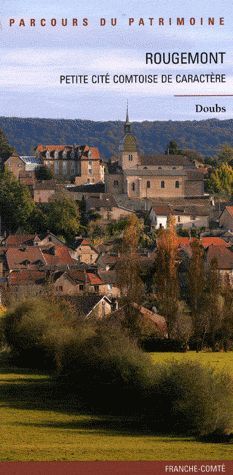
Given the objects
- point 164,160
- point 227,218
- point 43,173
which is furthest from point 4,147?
point 227,218

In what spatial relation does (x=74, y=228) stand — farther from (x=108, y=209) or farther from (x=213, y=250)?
(x=213, y=250)

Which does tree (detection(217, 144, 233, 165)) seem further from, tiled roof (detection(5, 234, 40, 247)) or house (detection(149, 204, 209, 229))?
tiled roof (detection(5, 234, 40, 247))

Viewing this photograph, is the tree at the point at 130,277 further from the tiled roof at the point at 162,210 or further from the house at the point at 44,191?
the house at the point at 44,191

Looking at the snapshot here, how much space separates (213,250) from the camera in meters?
47.4

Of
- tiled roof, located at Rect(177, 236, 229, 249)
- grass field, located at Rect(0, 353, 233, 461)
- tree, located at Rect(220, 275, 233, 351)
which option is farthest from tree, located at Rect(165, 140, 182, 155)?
grass field, located at Rect(0, 353, 233, 461)

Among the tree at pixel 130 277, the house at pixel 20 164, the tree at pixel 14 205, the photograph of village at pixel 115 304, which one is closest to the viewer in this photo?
the photograph of village at pixel 115 304

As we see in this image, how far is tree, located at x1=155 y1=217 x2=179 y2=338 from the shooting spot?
3362 cm

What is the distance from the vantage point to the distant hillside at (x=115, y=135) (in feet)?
184

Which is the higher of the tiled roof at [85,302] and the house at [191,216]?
the house at [191,216]

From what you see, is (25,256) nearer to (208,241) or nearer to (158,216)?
(208,241)

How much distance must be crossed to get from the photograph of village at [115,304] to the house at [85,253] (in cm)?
8

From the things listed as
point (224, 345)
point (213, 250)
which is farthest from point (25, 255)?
point (224, 345)

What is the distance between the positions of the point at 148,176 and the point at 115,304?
21262mm

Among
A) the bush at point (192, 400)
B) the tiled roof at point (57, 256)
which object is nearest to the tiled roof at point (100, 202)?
the tiled roof at point (57, 256)
